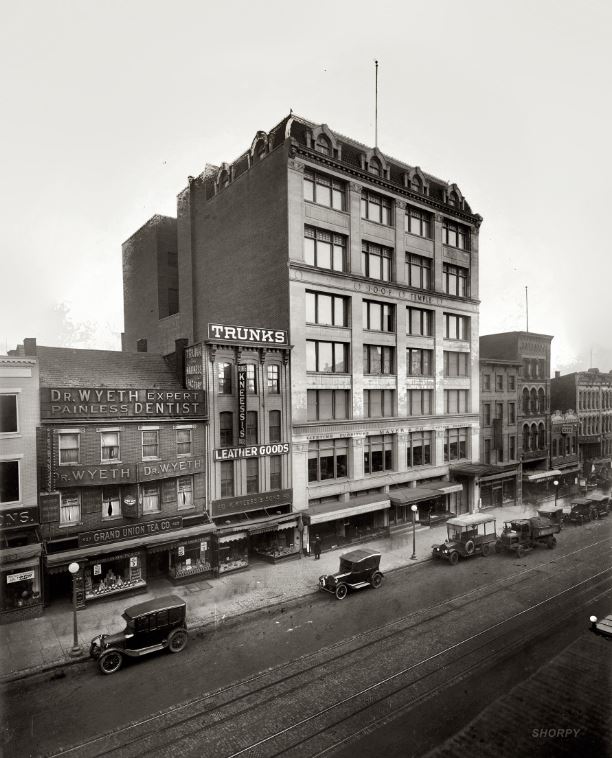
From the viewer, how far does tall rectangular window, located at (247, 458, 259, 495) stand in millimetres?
28938

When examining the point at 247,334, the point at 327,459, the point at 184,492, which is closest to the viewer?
the point at 184,492

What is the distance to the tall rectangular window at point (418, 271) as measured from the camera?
38.8 metres

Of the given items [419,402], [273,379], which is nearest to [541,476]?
[419,402]

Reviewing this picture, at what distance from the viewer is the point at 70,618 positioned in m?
20.9

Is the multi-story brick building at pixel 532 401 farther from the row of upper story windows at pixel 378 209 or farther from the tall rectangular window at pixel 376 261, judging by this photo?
the tall rectangular window at pixel 376 261

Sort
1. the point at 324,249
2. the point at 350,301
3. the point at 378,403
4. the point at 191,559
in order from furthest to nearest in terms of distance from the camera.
Result: the point at 378,403 < the point at 350,301 < the point at 324,249 < the point at 191,559

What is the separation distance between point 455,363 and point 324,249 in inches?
652

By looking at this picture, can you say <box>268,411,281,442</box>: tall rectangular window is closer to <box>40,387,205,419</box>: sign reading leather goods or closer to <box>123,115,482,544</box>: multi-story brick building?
<box>123,115,482,544</box>: multi-story brick building

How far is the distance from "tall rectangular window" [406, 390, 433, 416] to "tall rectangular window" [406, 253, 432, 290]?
28.3 ft

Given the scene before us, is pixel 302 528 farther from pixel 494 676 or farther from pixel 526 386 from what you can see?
pixel 526 386

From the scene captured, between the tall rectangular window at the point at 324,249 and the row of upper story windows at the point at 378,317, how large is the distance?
2.16m

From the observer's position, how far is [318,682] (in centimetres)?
1544

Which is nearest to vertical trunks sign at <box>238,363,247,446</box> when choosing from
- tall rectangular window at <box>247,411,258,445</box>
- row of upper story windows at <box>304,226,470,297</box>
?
tall rectangular window at <box>247,411,258,445</box>

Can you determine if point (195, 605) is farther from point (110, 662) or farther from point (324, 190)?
point (324, 190)
